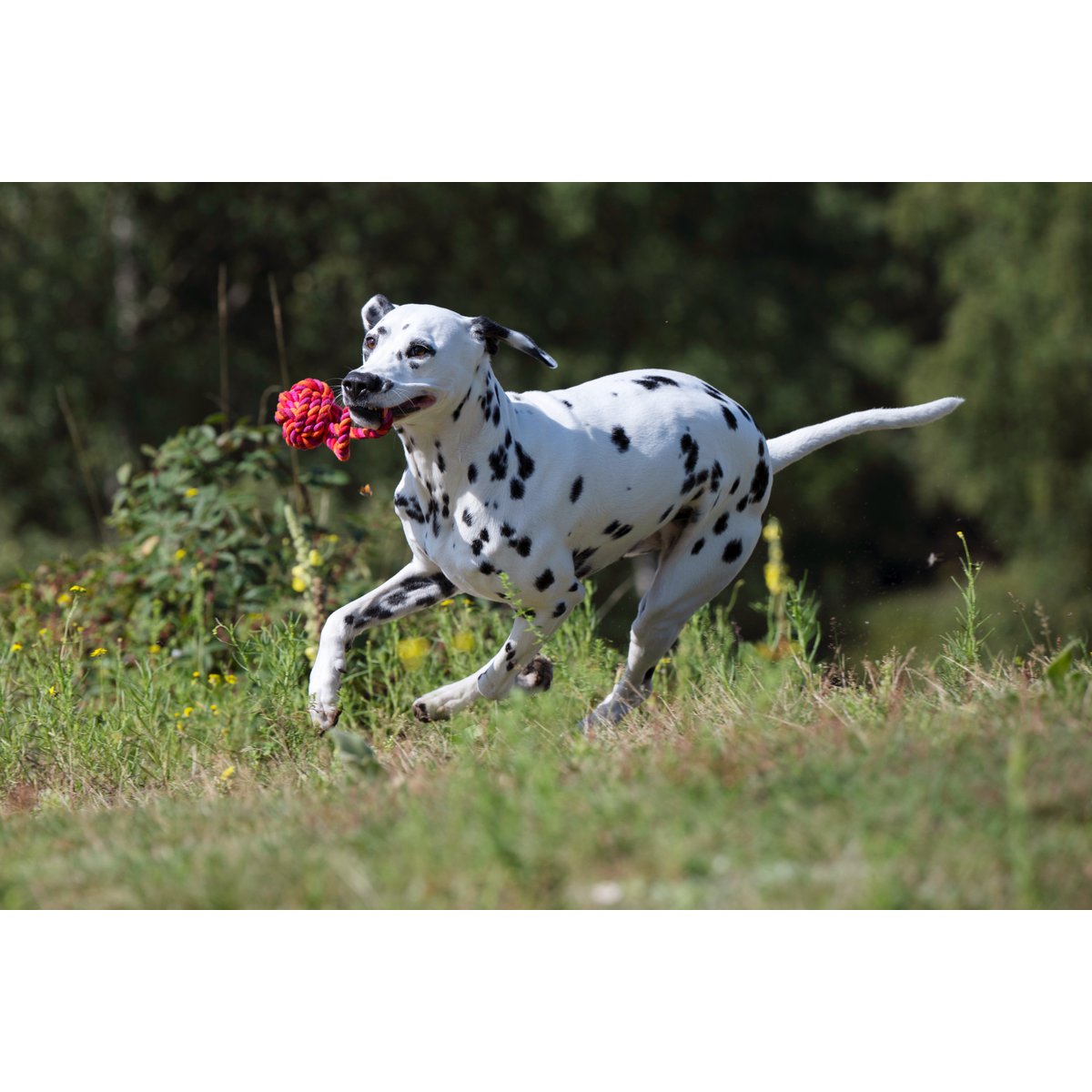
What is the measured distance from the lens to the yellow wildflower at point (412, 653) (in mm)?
7075

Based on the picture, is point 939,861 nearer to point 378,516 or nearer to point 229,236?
point 378,516

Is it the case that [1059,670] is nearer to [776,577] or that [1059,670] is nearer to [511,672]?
[511,672]

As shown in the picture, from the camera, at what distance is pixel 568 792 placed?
4457 mm

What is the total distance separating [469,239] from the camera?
21.8m

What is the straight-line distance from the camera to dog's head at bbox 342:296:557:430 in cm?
529

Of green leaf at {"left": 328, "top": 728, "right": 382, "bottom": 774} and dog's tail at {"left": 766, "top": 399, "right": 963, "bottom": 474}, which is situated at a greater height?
dog's tail at {"left": 766, "top": 399, "right": 963, "bottom": 474}

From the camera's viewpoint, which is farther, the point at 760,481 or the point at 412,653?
the point at 412,653

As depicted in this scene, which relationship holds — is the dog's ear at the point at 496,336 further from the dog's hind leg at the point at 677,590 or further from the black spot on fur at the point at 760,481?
the black spot on fur at the point at 760,481

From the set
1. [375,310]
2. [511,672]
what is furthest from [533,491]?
[375,310]

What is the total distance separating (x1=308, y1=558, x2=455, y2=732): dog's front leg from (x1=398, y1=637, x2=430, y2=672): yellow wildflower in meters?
1.05

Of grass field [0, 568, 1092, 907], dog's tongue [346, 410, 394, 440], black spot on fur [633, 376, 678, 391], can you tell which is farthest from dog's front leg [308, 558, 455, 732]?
black spot on fur [633, 376, 678, 391]

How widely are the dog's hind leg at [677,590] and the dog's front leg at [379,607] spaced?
0.89 m

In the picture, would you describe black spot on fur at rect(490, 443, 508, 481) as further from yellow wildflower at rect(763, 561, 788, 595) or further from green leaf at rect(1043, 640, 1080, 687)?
green leaf at rect(1043, 640, 1080, 687)

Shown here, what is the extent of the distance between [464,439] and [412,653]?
1.72 metres
